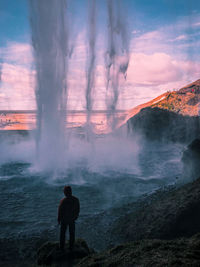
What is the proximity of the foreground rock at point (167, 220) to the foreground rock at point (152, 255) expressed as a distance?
1.48 meters

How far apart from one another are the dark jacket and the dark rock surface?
2975 centimetres

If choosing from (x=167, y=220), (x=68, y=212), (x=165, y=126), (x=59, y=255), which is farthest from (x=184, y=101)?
(x=59, y=255)

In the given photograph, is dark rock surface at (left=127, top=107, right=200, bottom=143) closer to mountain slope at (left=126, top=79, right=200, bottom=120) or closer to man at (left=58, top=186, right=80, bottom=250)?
mountain slope at (left=126, top=79, right=200, bottom=120)

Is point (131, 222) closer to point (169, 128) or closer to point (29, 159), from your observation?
point (29, 159)

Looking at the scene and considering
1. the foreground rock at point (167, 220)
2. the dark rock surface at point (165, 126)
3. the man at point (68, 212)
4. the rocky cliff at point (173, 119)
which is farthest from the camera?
the rocky cliff at point (173, 119)

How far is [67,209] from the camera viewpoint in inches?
246

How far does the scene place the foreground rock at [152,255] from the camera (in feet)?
13.8

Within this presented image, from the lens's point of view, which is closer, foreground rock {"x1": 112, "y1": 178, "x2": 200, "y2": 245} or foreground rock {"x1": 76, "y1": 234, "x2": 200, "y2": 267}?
foreground rock {"x1": 76, "y1": 234, "x2": 200, "y2": 267}

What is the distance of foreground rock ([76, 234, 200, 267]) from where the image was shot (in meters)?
4.21

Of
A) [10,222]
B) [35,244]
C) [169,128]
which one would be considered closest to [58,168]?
[10,222]

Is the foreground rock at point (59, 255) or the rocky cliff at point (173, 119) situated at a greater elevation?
the rocky cliff at point (173, 119)

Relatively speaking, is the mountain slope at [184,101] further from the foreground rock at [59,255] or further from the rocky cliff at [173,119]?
the foreground rock at [59,255]

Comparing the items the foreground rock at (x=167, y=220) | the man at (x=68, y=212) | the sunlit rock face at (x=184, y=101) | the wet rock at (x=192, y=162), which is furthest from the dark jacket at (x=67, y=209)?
the sunlit rock face at (x=184, y=101)

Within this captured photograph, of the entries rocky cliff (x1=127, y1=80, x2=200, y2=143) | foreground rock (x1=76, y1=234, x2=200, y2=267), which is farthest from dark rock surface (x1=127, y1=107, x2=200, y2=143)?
foreground rock (x1=76, y1=234, x2=200, y2=267)
